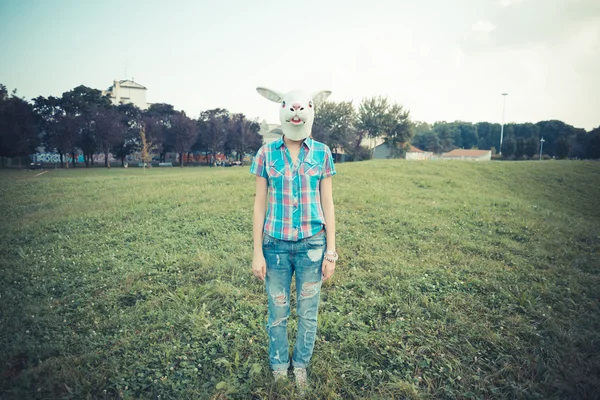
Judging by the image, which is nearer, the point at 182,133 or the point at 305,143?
the point at 305,143

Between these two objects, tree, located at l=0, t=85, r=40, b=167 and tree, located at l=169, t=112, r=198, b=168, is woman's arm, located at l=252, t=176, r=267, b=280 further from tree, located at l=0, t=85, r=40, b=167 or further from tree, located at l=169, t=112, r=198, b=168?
tree, located at l=169, t=112, r=198, b=168

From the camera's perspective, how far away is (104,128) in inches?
1908

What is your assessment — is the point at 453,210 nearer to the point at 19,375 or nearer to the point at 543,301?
the point at 543,301

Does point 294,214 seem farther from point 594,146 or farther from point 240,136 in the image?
point 594,146

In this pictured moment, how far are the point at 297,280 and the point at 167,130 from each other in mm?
63427

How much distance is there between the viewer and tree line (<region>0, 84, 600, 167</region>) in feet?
143

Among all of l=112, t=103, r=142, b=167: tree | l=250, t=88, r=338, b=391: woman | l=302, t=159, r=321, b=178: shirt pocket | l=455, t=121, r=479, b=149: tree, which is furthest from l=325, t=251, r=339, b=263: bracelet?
l=455, t=121, r=479, b=149: tree

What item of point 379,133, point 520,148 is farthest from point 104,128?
point 520,148

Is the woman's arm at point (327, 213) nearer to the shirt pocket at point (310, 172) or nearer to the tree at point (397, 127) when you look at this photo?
the shirt pocket at point (310, 172)

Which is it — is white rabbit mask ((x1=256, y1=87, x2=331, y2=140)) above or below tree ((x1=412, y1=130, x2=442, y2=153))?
below

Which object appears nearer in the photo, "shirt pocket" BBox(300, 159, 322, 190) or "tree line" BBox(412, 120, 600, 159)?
"shirt pocket" BBox(300, 159, 322, 190)

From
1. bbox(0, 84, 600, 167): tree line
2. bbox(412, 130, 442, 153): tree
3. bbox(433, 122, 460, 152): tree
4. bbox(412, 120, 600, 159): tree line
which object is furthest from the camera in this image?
bbox(433, 122, 460, 152): tree

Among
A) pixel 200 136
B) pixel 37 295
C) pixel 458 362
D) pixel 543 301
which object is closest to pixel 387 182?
pixel 543 301

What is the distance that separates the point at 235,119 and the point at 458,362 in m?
69.1
